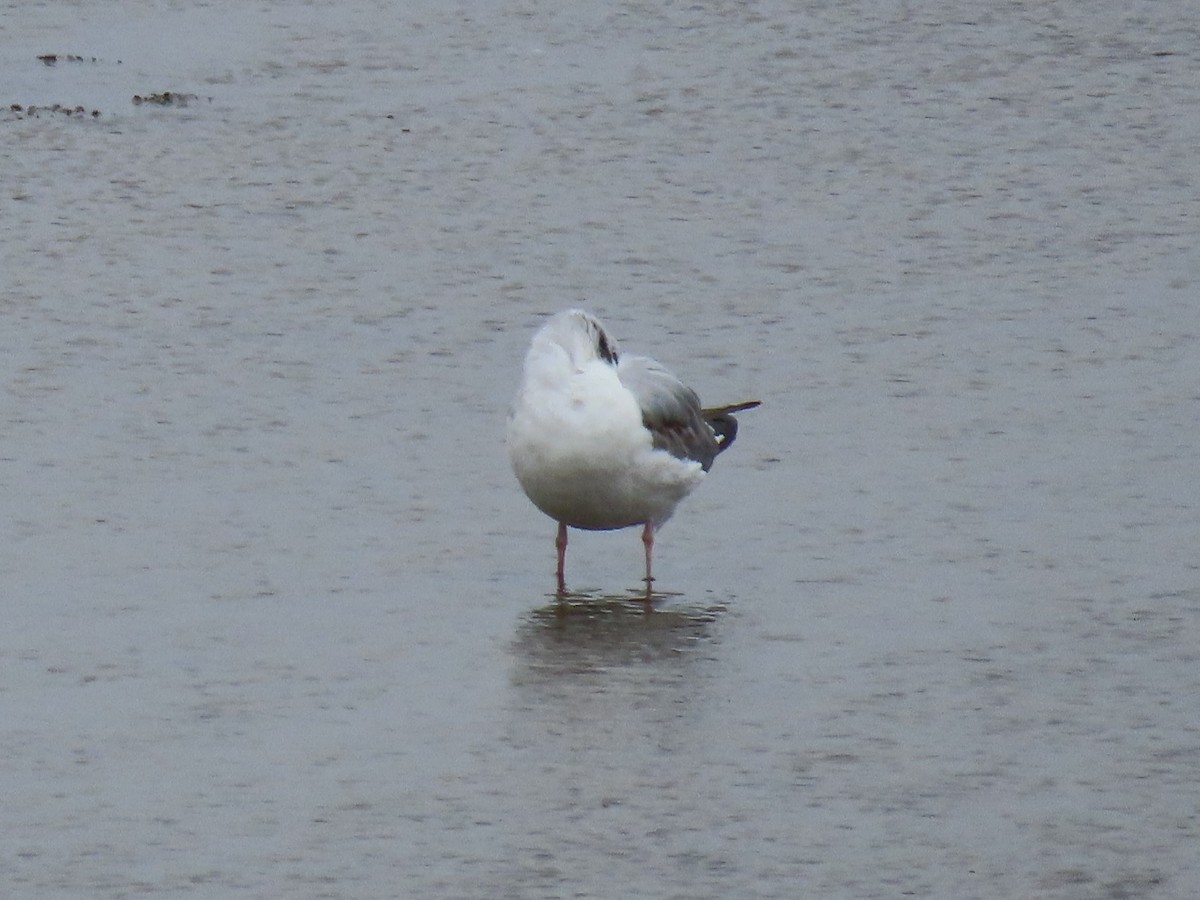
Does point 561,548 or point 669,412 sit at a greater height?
point 669,412

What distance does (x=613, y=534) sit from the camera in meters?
10.1

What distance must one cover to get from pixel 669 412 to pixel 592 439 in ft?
1.68

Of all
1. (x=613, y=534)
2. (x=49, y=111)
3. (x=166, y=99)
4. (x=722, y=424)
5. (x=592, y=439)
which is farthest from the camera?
(x=166, y=99)

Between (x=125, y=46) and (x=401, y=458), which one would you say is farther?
(x=125, y=46)

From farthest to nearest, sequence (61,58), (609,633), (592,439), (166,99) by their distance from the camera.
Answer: (61,58) → (166,99) → (592,439) → (609,633)

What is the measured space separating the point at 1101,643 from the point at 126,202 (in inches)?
321

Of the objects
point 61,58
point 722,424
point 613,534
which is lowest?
point 613,534

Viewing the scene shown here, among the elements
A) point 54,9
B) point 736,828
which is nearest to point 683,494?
point 736,828

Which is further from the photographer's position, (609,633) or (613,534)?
(613,534)

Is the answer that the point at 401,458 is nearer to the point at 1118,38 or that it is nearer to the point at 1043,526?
the point at 1043,526

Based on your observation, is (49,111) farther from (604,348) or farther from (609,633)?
(609,633)

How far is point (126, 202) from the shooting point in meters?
14.8

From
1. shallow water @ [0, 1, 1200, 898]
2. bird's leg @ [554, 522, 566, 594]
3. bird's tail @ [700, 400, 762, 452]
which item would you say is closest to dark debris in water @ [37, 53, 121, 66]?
shallow water @ [0, 1, 1200, 898]

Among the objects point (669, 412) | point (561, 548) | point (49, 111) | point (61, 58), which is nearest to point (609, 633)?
→ point (561, 548)
